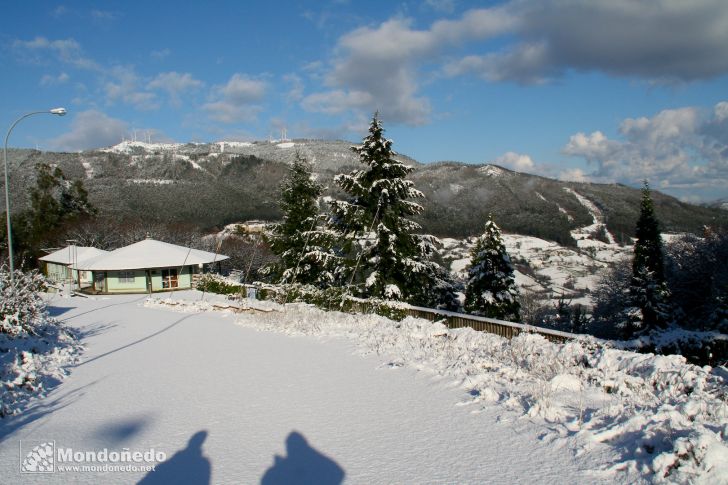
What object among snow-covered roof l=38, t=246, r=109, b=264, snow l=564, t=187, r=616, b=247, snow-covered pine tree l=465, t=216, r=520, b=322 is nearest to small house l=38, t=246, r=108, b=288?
snow-covered roof l=38, t=246, r=109, b=264

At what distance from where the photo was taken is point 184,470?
4.77m

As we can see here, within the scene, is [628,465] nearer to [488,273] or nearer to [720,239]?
[488,273]

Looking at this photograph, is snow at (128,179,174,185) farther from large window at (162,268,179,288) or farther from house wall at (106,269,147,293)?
large window at (162,268,179,288)

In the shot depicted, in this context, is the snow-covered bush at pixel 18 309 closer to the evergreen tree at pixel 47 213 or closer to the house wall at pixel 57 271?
the house wall at pixel 57 271

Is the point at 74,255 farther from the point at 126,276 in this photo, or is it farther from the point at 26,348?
the point at 26,348

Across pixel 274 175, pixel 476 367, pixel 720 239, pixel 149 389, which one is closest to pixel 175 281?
pixel 149 389

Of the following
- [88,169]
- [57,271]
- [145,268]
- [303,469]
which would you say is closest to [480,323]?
[303,469]

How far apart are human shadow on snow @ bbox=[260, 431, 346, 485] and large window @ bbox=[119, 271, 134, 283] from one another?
34.5m

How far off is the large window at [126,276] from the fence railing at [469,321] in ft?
82.6

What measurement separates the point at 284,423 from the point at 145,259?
3216 centimetres

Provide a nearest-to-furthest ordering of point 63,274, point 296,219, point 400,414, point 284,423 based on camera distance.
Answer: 1. point 284,423
2. point 400,414
3. point 296,219
4. point 63,274

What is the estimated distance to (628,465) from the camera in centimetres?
417

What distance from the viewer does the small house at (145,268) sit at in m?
33.5

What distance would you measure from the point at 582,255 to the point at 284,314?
454ft
